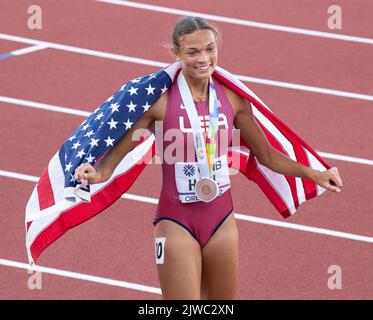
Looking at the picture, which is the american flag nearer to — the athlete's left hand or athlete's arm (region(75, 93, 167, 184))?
athlete's arm (region(75, 93, 167, 184))

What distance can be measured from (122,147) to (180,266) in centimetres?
74

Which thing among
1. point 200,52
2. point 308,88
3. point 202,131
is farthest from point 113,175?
point 308,88

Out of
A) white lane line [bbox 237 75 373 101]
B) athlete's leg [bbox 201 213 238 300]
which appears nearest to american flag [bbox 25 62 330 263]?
athlete's leg [bbox 201 213 238 300]

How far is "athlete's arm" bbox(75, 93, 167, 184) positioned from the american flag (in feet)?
0.39

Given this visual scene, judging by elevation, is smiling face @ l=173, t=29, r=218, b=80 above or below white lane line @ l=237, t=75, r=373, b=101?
below

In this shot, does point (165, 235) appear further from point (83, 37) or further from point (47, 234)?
point (83, 37)

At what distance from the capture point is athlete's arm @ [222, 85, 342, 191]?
5.88m

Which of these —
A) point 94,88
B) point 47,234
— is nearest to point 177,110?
point 47,234

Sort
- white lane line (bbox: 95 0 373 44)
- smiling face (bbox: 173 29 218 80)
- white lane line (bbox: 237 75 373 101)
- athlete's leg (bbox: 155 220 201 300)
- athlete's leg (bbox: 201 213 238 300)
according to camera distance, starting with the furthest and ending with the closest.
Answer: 1. white lane line (bbox: 95 0 373 44)
2. white lane line (bbox: 237 75 373 101)
3. athlete's leg (bbox: 201 213 238 300)
4. athlete's leg (bbox: 155 220 201 300)
5. smiling face (bbox: 173 29 218 80)

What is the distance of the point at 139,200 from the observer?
931cm

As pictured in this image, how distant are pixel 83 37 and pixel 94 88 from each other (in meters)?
1.45

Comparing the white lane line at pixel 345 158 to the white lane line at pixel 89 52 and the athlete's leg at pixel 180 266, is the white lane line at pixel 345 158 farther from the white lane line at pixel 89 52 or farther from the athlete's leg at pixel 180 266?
the athlete's leg at pixel 180 266

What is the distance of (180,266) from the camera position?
572cm

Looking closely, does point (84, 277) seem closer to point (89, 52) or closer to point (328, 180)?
point (328, 180)
